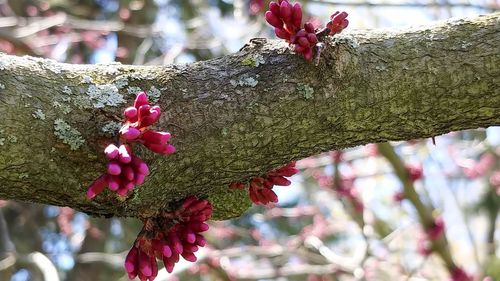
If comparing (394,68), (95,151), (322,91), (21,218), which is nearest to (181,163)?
(95,151)

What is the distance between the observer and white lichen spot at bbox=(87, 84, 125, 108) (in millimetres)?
1585

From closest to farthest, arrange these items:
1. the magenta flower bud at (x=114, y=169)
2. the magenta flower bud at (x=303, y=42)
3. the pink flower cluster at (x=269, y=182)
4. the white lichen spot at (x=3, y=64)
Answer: the magenta flower bud at (x=114, y=169) → the white lichen spot at (x=3, y=64) → the magenta flower bud at (x=303, y=42) → the pink flower cluster at (x=269, y=182)

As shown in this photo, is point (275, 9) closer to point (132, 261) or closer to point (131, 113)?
point (131, 113)

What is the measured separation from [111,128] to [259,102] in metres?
0.40

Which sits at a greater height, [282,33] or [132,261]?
[282,33]

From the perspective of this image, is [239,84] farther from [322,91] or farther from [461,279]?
[461,279]

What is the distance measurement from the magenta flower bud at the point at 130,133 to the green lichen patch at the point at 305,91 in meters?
0.46

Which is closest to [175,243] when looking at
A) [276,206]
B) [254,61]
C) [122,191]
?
[122,191]

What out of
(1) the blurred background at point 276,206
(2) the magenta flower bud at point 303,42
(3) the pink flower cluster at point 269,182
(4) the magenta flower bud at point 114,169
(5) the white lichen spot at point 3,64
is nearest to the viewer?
(4) the magenta flower bud at point 114,169

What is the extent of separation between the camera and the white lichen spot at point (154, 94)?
1640 millimetres

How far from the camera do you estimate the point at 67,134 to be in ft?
5.01

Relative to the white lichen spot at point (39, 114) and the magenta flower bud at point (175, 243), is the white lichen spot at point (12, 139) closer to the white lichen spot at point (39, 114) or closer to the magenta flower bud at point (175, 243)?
the white lichen spot at point (39, 114)

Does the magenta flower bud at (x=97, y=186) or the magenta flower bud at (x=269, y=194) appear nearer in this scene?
the magenta flower bud at (x=97, y=186)

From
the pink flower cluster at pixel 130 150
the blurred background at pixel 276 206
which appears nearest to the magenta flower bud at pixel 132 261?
the pink flower cluster at pixel 130 150
